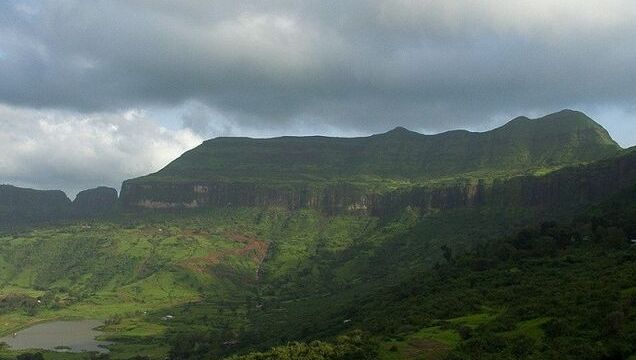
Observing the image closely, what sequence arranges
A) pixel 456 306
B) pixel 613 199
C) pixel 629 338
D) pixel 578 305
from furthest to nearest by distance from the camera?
pixel 613 199 → pixel 456 306 → pixel 578 305 → pixel 629 338

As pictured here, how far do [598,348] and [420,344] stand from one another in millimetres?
20704

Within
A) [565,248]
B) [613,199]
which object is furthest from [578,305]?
[613,199]

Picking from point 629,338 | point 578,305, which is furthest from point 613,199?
point 629,338

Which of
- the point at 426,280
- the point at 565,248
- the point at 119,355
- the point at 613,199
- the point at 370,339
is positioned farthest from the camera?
the point at 119,355

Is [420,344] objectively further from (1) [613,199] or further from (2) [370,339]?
(1) [613,199]

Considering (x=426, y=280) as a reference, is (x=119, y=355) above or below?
below

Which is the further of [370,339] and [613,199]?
[613,199]

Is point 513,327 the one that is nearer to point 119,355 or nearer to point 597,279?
point 597,279

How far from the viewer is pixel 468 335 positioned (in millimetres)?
62844

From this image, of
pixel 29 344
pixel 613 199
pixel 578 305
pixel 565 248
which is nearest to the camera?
pixel 578 305

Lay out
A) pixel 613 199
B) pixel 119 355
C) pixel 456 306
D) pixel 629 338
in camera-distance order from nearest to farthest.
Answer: pixel 629 338 → pixel 456 306 → pixel 613 199 → pixel 119 355

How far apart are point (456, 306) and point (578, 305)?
65.6 feet

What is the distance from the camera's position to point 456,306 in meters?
79.2

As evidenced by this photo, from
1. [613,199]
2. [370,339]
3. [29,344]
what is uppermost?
[613,199]
